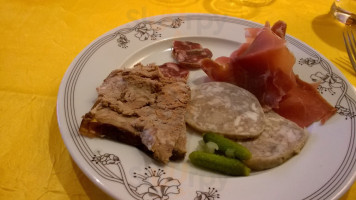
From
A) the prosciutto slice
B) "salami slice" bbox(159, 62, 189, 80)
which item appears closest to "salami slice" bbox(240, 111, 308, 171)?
the prosciutto slice

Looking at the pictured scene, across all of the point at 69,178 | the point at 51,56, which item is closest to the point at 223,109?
the point at 69,178

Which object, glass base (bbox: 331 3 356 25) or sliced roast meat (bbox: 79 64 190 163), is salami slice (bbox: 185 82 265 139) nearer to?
sliced roast meat (bbox: 79 64 190 163)

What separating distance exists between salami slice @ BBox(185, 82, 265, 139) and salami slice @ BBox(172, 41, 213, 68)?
294 millimetres

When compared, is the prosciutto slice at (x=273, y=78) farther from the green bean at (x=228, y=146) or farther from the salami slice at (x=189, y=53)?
the green bean at (x=228, y=146)

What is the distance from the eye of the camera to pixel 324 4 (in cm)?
336

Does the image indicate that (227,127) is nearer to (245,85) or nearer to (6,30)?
(245,85)

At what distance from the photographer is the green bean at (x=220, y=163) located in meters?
1.75

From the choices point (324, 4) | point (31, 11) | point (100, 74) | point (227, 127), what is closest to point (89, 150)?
point (100, 74)

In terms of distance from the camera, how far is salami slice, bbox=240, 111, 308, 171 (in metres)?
1.83

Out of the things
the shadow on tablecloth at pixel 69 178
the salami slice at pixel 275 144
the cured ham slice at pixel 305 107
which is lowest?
the shadow on tablecloth at pixel 69 178

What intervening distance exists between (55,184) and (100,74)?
0.81 meters

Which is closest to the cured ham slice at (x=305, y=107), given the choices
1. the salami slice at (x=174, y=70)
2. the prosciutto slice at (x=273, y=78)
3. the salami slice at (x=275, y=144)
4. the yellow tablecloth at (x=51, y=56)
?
the prosciutto slice at (x=273, y=78)

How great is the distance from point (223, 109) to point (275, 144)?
1.31 feet

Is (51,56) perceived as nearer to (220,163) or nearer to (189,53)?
(189,53)
